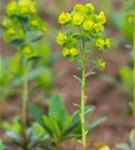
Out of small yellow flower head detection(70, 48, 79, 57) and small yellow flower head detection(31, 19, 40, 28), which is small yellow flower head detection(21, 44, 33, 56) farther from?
small yellow flower head detection(70, 48, 79, 57)

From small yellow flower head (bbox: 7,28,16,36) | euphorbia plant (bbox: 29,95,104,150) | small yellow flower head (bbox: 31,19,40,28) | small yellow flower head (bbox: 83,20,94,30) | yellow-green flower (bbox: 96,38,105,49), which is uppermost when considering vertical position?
small yellow flower head (bbox: 83,20,94,30)

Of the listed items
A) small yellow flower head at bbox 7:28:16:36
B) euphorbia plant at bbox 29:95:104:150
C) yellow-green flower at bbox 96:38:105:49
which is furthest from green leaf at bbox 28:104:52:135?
yellow-green flower at bbox 96:38:105:49

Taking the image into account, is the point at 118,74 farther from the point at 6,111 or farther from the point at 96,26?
the point at 96,26

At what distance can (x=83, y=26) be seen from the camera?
89.2 inches

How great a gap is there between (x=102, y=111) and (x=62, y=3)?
4.45ft

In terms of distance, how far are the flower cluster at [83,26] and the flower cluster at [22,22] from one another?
1.52 ft

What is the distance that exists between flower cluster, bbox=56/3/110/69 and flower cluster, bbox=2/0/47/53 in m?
0.46

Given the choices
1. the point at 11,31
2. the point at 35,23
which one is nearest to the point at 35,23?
the point at 35,23

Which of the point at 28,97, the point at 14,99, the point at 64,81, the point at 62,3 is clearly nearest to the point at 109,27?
the point at 62,3

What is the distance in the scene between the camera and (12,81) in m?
3.54

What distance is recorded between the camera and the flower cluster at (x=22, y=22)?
2736 millimetres

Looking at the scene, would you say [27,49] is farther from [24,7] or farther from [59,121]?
[59,121]

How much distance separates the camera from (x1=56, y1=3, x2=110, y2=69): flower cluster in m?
2.26

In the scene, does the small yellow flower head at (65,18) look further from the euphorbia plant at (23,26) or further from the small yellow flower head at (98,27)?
the euphorbia plant at (23,26)
